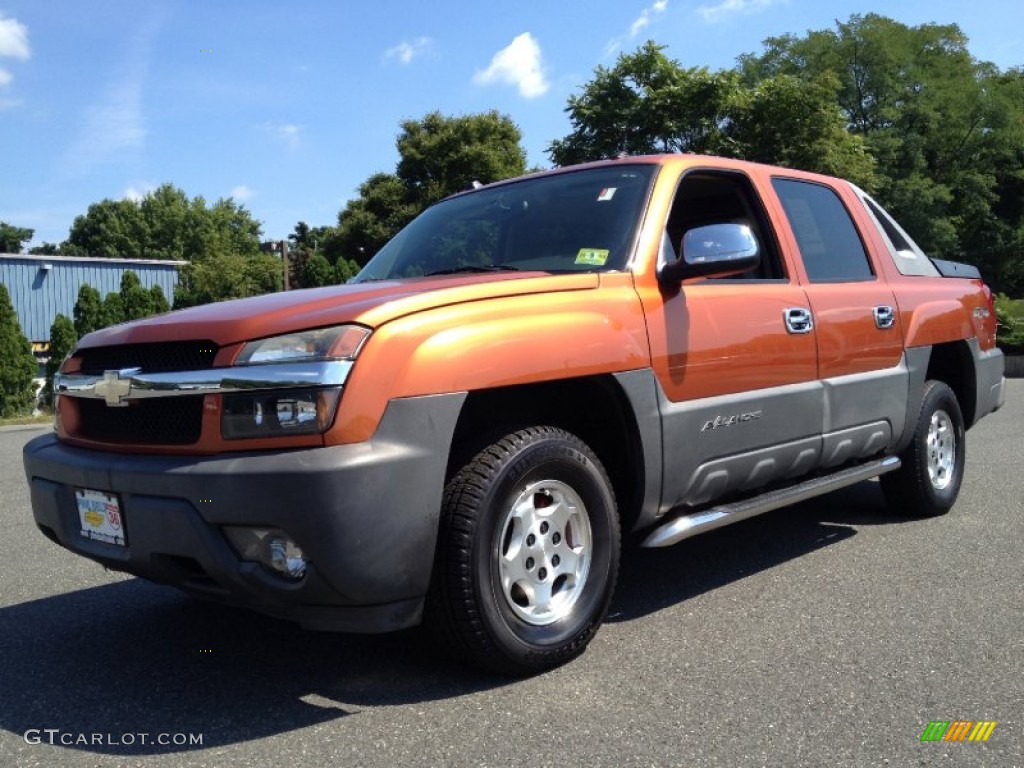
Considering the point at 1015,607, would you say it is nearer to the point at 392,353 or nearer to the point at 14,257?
the point at 392,353

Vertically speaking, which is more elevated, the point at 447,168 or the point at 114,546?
the point at 447,168

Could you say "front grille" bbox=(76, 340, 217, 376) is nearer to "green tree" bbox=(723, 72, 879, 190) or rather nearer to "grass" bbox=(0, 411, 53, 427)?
"grass" bbox=(0, 411, 53, 427)

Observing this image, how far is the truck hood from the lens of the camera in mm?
2689

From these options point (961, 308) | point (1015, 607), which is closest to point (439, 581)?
point (1015, 607)

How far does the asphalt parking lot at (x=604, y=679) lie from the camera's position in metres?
2.50

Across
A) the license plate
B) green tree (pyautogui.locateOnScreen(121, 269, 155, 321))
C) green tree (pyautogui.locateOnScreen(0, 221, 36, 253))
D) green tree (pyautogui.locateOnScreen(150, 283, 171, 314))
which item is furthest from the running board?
green tree (pyautogui.locateOnScreen(0, 221, 36, 253))

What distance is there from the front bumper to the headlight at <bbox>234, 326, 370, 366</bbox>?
211 mm

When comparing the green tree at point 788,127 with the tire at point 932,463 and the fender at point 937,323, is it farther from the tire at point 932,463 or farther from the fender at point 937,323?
the tire at point 932,463

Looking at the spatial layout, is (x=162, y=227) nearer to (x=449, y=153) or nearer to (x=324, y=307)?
(x=449, y=153)

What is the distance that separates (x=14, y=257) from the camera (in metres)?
28.3

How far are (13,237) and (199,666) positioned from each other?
379ft

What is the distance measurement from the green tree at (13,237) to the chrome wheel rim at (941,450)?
110248 millimetres

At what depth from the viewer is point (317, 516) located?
2.49 metres

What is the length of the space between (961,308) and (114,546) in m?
4.79
